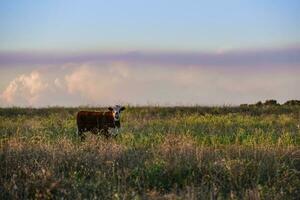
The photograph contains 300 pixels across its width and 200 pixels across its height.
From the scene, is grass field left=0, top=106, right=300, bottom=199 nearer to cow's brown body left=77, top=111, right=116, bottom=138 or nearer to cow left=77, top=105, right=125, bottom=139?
cow left=77, top=105, right=125, bottom=139

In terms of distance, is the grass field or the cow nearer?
the grass field

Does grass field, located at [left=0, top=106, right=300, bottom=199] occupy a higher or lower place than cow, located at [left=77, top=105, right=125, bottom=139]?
lower

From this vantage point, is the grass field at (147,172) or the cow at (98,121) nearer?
the grass field at (147,172)

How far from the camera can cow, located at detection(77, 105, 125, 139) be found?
21109 mm

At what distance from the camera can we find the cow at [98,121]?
21109 millimetres

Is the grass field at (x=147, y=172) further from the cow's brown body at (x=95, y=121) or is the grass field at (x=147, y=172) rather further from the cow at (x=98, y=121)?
the cow's brown body at (x=95, y=121)

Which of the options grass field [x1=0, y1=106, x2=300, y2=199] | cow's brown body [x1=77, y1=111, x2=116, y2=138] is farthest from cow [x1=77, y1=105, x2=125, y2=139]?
grass field [x1=0, y1=106, x2=300, y2=199]

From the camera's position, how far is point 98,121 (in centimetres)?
2156

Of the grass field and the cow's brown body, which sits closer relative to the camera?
the grass field

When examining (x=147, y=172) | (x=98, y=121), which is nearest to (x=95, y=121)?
(x=98, y=121)

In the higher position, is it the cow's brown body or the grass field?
the cow's brown body

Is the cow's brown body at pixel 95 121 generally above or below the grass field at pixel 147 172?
above

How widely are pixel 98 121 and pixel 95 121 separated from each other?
0.14 m

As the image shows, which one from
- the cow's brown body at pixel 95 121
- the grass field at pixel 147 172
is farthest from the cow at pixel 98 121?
the grass field at pixel 147 172
